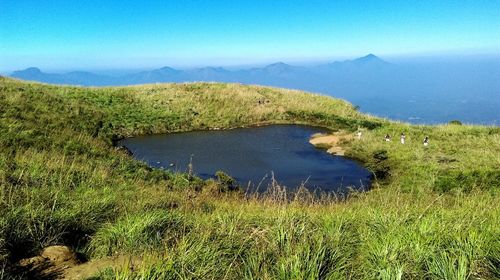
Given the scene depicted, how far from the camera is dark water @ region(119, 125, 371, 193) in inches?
835

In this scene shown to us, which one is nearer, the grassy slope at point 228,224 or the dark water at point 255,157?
the grassy slope at point 228,224

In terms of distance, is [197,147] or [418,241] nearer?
[418,241]

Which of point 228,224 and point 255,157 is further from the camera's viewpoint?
point 255,157

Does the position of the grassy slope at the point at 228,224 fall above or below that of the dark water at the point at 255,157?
above

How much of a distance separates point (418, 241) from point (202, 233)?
340cm

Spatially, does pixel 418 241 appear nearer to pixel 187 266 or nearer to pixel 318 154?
pixel 187 266

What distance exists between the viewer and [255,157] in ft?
84.3

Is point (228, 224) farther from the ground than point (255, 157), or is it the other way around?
point (228, 224)

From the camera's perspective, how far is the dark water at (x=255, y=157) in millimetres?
21203

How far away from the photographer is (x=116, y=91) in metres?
43.8

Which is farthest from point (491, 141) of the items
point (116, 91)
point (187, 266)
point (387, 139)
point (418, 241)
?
point (116, 91)

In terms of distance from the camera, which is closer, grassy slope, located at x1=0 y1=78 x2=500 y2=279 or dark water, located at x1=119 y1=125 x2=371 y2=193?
grassy slope, located at x1=0 y1=78 x2=500 y2=279

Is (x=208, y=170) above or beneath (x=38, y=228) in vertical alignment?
beneath

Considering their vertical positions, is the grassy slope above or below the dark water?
above
